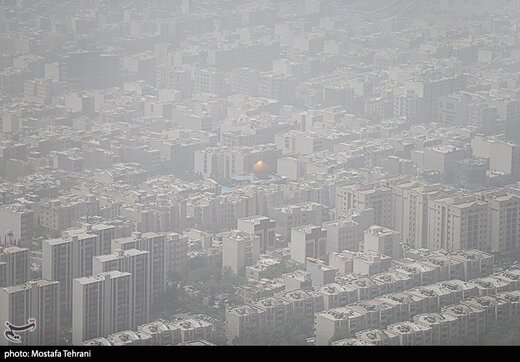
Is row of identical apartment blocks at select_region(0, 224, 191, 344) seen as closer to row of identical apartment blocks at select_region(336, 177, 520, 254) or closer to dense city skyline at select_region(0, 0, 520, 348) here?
dense city skyline at select_region(0, 0, 520, 348)

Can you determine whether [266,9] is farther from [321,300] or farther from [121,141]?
[321,300]

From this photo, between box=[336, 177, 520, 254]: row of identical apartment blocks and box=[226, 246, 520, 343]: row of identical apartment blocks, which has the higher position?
box=[336, 177, 520, 254]: row of identical apartment blocks

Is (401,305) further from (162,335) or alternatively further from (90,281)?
(90,281)

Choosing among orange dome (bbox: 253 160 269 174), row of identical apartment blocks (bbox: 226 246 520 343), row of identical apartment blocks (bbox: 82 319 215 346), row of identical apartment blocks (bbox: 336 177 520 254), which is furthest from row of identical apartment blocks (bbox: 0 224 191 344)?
orange dome (bbox: 253 160 269 174)

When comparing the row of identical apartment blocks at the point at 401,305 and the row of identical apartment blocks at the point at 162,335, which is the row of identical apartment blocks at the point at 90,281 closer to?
the row of identical apartment blocks at the point at 162,335

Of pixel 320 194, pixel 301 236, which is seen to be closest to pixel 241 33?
pixel 320 194

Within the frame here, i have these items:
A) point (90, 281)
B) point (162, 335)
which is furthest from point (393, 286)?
point (90, 281)
